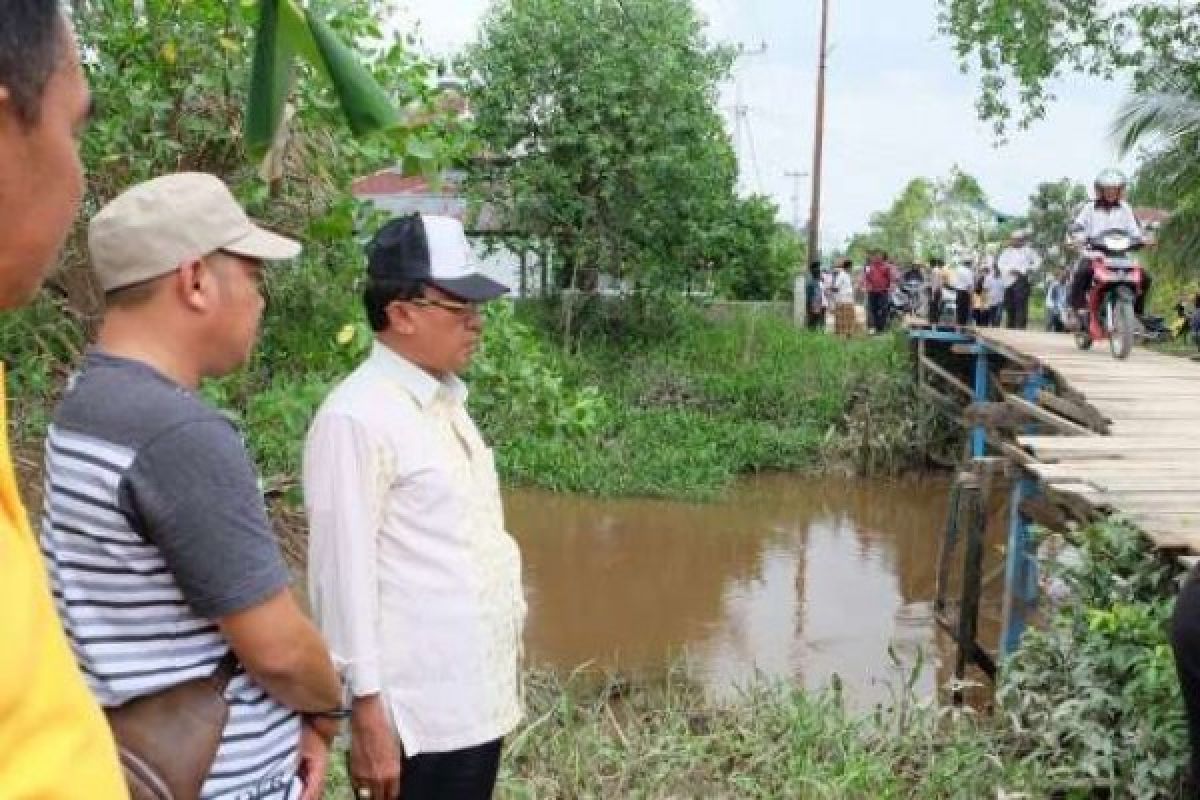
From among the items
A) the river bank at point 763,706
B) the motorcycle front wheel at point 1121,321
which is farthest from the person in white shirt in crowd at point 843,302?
the river bank at point 763,706

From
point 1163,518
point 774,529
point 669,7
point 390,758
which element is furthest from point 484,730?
point 669,7

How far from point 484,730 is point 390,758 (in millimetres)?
199

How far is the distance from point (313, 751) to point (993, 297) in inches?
681

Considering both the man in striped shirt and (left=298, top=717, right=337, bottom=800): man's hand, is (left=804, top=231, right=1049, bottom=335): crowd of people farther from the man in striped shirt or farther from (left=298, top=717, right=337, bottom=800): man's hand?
the man in striped shirt

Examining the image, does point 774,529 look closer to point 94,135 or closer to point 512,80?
point 512,80

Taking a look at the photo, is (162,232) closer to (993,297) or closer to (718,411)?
(718,411)

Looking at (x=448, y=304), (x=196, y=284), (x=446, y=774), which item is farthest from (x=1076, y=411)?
(x=196, y=284)

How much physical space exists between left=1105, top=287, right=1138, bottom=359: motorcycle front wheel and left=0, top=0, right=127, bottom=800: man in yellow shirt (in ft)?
31.9

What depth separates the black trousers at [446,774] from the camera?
7.23 ft

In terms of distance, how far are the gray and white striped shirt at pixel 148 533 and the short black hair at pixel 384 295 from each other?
72 cm

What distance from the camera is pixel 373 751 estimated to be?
2105 mm

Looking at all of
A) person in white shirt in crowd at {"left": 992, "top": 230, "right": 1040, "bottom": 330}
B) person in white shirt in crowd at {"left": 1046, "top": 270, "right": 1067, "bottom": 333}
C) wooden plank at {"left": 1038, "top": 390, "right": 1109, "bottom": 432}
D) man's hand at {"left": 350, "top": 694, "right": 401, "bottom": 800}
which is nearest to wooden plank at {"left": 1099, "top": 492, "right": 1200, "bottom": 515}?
wooden plank at {"left": 1038, "top": 390, "right": 1109, "bottom": 432}

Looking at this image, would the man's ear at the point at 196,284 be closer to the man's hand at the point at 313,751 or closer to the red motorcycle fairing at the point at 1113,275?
the man's hand at the point at 313,751

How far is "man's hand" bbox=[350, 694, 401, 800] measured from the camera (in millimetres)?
2102
